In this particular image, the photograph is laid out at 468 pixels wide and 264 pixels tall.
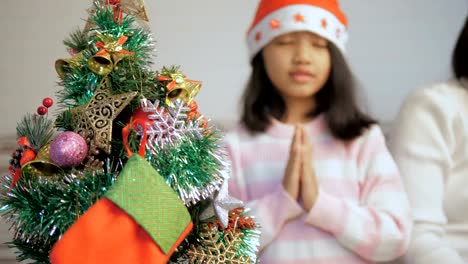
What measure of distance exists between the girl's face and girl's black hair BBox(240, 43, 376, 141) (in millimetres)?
15

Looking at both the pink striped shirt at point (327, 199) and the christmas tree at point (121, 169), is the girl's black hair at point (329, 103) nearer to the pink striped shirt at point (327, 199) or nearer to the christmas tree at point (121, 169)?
Result: the pink striped shirt at point (327, 199)

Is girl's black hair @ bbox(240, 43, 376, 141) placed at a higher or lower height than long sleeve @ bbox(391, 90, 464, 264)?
higher

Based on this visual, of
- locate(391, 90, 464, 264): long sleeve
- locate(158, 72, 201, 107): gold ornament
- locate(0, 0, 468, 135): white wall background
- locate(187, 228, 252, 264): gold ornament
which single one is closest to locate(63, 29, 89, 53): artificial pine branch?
locate(158, 72, 201, 107): gold ornament

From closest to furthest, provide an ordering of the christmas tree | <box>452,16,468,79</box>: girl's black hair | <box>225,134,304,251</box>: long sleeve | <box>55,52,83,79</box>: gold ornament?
the christmas tree → <box>55,52,83,79</box>: gold ornament → <box>225,134,304,251</box>: long sleeve → <box>452,16,468,79</box>: girl's black hair

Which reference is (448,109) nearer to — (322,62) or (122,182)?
(322,62)

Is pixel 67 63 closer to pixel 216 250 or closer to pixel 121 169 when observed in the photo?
pixel 121 169

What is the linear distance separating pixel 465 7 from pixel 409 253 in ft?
1.63

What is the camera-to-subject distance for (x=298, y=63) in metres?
0.83

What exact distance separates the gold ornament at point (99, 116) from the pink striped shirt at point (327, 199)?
1.08ft

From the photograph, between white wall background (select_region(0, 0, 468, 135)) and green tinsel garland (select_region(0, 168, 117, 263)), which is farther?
white wall background (select_region(0, 0, 468, 135))

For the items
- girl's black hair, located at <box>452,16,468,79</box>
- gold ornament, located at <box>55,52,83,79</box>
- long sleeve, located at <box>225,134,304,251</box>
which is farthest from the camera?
girl's black hair, located at <box>452,16,468,79</box>

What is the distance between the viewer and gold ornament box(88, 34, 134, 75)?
1.82 ft

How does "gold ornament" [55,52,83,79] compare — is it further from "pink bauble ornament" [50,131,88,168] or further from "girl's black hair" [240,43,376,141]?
"girl's black hair" [240,43,376,141]

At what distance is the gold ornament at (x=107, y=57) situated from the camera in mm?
556
